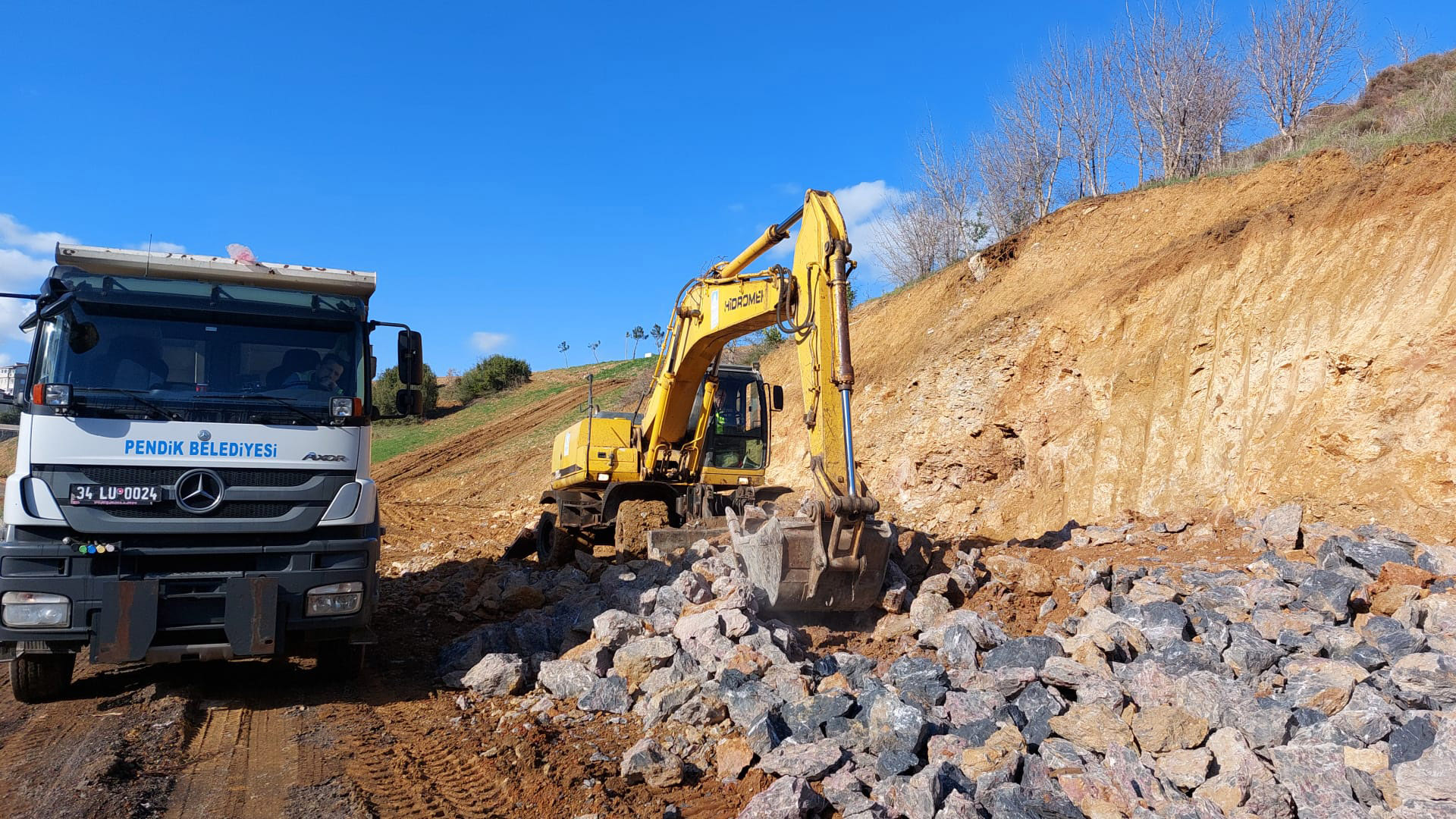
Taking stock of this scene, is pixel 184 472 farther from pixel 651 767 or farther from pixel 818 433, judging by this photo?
pixel 818 433

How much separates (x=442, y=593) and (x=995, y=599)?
597 cm

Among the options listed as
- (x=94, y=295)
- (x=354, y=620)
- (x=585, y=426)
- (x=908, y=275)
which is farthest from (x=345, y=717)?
(x=908, y=275)

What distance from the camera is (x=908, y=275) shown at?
83.5ft

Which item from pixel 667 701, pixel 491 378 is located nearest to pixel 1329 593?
pixel 667 701

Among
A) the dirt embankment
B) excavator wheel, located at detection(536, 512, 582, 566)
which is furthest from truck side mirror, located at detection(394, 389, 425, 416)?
the dirt embankment

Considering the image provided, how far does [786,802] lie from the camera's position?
4422 millimetres

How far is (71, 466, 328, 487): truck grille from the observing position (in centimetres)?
581

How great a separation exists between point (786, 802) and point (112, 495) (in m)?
4.75

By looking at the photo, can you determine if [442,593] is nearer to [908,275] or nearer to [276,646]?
[276,646]

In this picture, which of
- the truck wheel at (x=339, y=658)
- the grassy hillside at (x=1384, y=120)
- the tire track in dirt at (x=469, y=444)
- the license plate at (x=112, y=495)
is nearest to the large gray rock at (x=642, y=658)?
the truck wheel at (x=339, y=658)

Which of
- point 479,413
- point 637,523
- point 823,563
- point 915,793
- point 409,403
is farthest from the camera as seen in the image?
point 479,413

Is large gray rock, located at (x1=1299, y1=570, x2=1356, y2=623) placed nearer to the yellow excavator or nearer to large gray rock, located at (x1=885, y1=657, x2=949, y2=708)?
large gray rock, located at (x1=885, y1=657, x2=949, y2=708)

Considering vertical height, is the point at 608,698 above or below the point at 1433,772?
below

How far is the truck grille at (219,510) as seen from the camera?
5855mm
